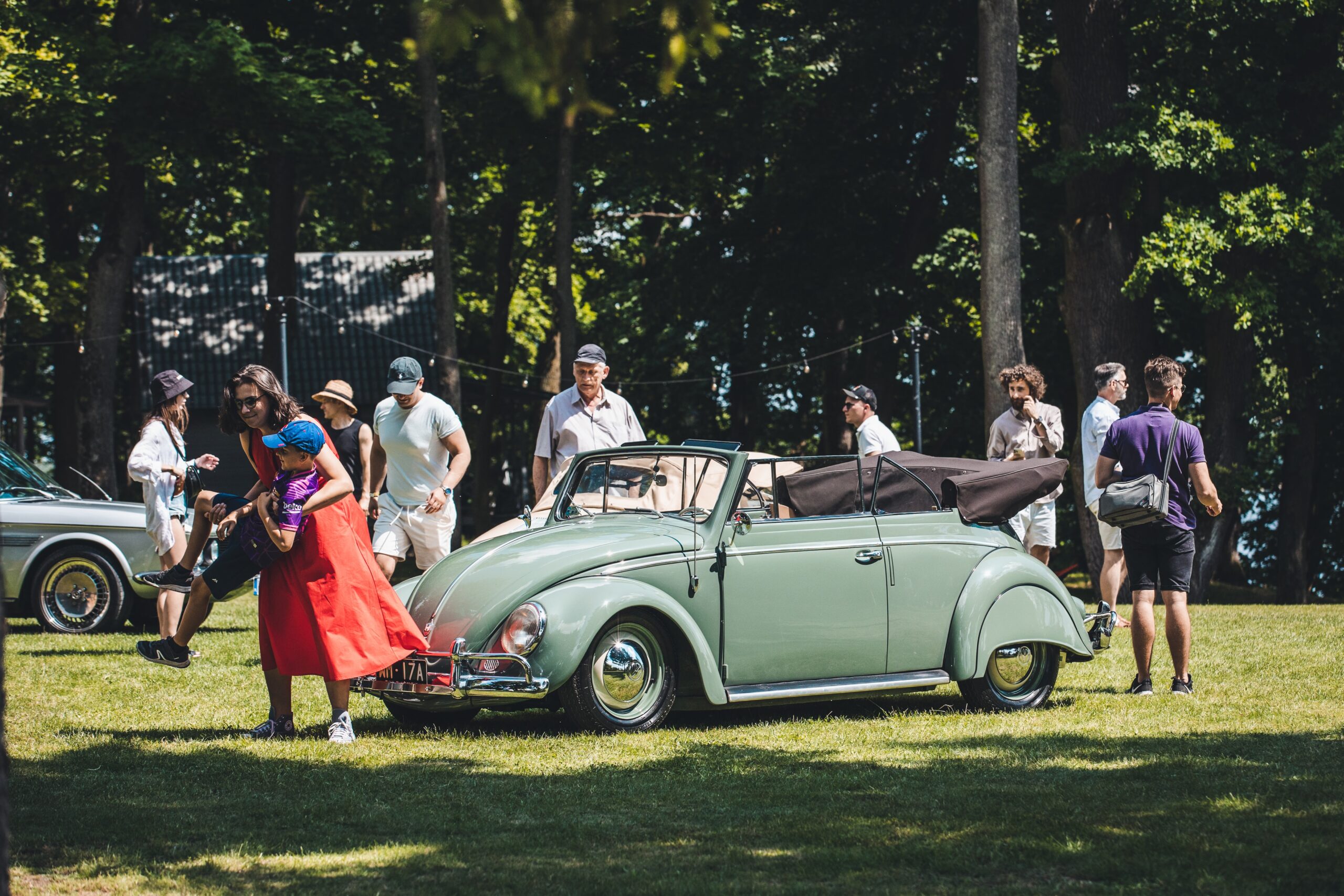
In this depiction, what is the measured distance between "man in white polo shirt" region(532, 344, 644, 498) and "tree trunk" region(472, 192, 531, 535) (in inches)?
701

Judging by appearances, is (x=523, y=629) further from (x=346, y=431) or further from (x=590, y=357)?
(x=346, y=431)

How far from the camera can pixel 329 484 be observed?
7398mm

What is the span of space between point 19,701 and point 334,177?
61.4 ft

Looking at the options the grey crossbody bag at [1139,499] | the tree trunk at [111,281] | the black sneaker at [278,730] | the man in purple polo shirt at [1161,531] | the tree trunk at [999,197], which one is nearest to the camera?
the black sneaker at [278,730]

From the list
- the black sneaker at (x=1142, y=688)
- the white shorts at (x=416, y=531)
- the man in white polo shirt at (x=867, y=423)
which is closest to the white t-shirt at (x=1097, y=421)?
the man in white polo shirt at (x=867, y=423)

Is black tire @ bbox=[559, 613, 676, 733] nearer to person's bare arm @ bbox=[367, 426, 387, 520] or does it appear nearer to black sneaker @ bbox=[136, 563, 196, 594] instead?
black sneaker @ bbox=[136, 563, 196, 594]

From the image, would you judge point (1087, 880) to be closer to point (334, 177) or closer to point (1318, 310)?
point (1318, 310)

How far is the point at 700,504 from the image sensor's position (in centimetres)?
820

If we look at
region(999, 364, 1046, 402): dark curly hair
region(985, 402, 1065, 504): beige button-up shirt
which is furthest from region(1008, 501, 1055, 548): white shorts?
region(999, 364, 1046, 402): dark curly hair

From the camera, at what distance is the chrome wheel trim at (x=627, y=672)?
757 centimetres

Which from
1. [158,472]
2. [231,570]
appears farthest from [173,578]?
[158,472]

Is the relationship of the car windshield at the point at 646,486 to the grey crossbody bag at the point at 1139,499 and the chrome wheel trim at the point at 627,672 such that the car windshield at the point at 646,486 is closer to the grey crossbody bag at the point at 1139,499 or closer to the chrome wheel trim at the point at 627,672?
the chrome wheel trim at the point at 627,672

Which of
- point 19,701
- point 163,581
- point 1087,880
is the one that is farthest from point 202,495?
point 1087,880

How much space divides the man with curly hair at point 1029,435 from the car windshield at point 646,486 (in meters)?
4.02
